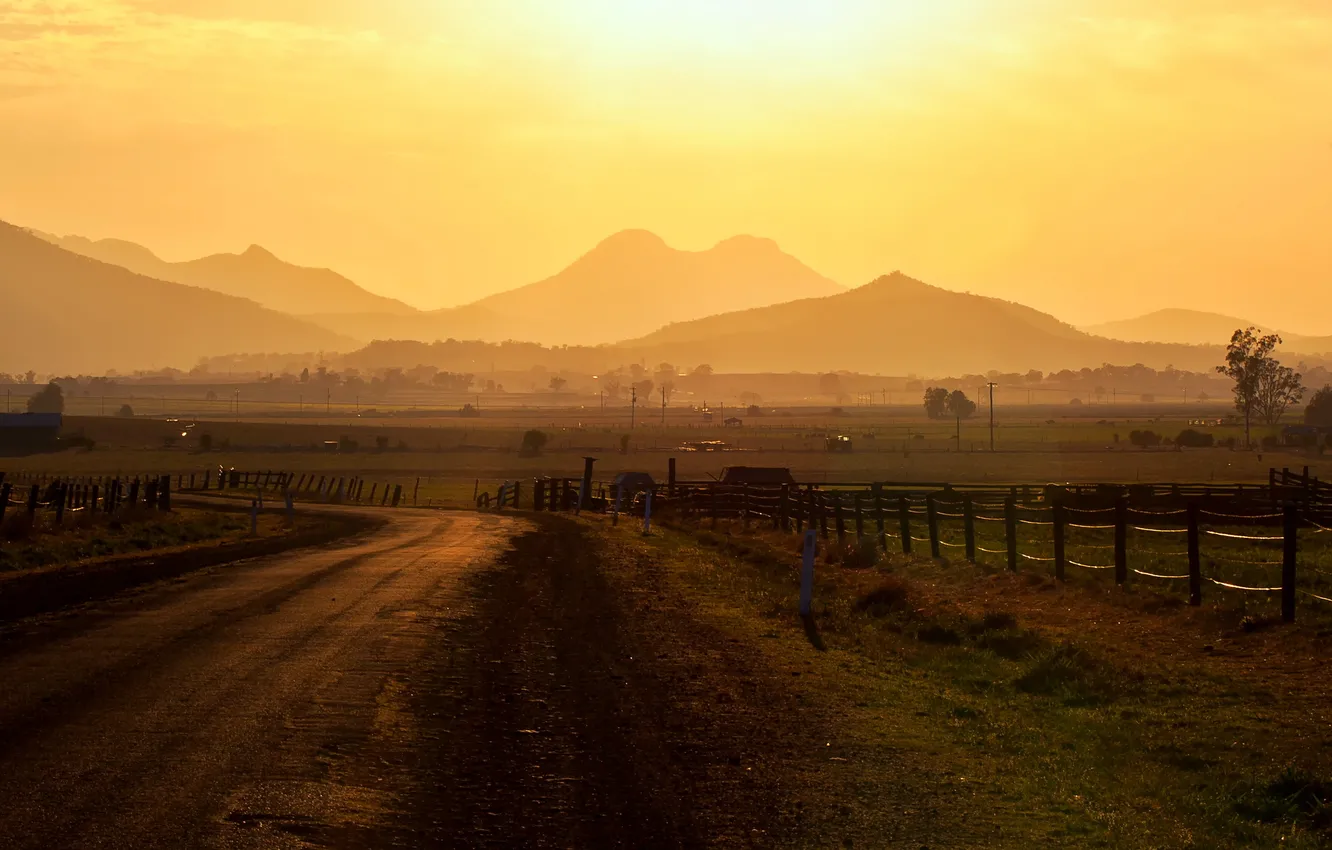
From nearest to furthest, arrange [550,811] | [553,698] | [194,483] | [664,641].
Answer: [550,811], [553,698], [664,641], [194,483]

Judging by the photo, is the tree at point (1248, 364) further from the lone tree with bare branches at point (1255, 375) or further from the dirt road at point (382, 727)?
the dirt road at point (382, 727)

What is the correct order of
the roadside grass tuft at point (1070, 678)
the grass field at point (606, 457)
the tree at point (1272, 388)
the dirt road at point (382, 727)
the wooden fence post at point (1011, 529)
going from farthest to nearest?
the tree at point (1272, 388) → the grass field at point (606, 457) → the wooden fence post at point (1011, 529) → the roadside grass tuft at point (1070, 678) → the dirt road at point (382, 727)

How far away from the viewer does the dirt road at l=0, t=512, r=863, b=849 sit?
8883 millimetres

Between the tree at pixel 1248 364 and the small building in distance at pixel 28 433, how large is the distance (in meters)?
117

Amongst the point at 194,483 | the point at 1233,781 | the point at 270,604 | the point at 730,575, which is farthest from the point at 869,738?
the point at 194,483

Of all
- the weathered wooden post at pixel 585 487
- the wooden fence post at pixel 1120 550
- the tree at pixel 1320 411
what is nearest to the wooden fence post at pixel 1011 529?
the wooden fence post at pixel 1120 550

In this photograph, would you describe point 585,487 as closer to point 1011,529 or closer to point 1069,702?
point 1011,529

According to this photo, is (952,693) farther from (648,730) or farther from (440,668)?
(440,668)

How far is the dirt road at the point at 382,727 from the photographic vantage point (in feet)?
29.1

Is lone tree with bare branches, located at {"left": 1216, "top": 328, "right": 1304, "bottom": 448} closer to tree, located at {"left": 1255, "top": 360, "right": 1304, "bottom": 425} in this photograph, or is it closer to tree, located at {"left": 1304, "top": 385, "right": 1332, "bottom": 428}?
tree, located at {"left": 1255, "top": 360, "right": 1304, "bottom": 425}

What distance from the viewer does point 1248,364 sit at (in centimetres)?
15538

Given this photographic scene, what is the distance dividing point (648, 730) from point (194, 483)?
74.7 metres

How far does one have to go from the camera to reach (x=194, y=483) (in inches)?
3201

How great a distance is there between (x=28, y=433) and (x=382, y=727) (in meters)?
119
